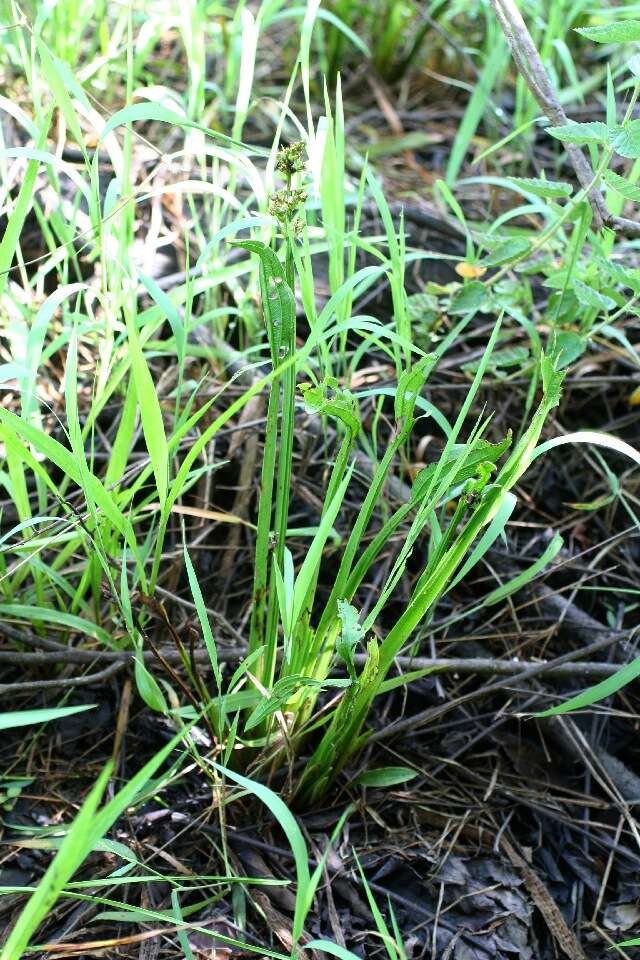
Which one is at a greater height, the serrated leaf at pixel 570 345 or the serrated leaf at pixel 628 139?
the serrated leaf at pixel 628 139

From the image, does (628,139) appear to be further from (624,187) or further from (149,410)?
(149,410)

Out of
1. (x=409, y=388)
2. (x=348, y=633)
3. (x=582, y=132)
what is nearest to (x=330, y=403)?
(x=409, y=388)

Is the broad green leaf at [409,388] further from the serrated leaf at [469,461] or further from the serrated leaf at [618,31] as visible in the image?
the serrated leaf at [618,31]

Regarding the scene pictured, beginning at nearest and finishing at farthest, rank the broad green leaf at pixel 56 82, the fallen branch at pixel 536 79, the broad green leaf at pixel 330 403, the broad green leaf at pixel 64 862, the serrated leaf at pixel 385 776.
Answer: the broad green leaf at pixel 64 862 → the broad green leaf at pixel 330 403 → the broad green leaf at pixel 56 82 → the serrated leaf at pixel 385 776 → the fallen branch at pixel 536 79

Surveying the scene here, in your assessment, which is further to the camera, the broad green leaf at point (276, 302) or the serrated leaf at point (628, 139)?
the serrated leaf at point (628, 139)

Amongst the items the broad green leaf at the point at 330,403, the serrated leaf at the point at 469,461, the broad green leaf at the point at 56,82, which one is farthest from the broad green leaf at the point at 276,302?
the broad green leaf at the point at 56,82

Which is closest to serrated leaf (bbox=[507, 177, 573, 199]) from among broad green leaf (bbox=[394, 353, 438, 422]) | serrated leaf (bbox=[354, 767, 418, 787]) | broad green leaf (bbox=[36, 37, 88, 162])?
Result: broad green leaf (bbox=[394, 353, 438, 422])
